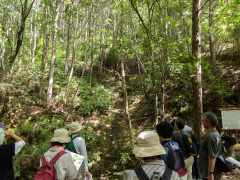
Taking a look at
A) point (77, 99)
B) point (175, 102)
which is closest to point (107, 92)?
point (77, 99)

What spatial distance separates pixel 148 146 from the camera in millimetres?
1622

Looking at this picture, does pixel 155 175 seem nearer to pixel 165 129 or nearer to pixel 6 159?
pixel 165 129

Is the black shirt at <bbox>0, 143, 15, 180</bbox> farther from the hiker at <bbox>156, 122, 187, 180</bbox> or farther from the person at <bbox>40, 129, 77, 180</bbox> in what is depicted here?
the hiker at <bbox>156, 122, 187, 180</bbox>

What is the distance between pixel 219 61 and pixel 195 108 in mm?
8884

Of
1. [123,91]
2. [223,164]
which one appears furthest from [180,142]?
[123,91]

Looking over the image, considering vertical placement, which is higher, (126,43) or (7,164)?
(126,43)

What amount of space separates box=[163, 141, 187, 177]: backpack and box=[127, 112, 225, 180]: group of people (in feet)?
0.06

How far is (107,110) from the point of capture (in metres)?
12.0

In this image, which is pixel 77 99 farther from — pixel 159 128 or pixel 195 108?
pixel 159 128

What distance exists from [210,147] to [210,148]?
0.06 feet

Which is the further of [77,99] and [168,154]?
[77,99]

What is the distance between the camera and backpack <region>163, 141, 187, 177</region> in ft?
7.36

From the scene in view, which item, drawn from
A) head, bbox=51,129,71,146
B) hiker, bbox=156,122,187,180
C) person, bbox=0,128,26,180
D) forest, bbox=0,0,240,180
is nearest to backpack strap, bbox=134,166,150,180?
hiker, bbox=156,122,187,180

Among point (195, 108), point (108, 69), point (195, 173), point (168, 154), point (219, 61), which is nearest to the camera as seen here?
point (168, 154)
